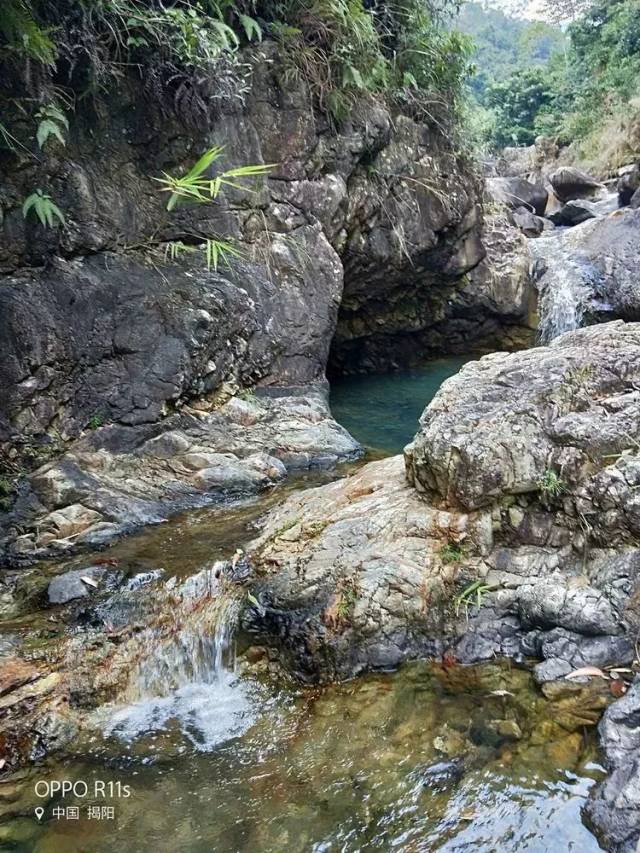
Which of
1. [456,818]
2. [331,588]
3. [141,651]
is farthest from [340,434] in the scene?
[456,818]

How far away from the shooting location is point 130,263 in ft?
19.0

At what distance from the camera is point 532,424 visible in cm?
403

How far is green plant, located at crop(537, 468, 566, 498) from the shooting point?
3809mm

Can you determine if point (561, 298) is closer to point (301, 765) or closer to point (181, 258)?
point (181, 258)

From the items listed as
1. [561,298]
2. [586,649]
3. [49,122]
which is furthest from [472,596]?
[561,298]

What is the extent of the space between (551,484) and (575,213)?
503 inches

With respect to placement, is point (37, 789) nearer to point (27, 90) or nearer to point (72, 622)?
point (72, 622)

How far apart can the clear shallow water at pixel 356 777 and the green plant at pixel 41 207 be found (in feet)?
12.4

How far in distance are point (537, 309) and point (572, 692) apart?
8806 mm

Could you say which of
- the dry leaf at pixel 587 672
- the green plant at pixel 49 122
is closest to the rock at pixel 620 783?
the dry leaf at pixel 587 672

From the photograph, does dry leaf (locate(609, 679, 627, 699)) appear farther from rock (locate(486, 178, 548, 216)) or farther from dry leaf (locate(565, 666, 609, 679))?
rock (locate(486, 178, 548, 216))

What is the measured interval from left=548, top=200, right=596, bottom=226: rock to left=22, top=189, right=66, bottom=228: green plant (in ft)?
40.9

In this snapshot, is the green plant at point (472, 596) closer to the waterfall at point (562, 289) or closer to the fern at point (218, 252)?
the fern at point (218, 252)

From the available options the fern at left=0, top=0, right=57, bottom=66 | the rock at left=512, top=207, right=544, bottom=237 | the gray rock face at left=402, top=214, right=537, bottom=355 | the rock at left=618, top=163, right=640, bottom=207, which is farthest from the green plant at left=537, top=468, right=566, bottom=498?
the rock at left=512, top=207, right=544, bottom=237
